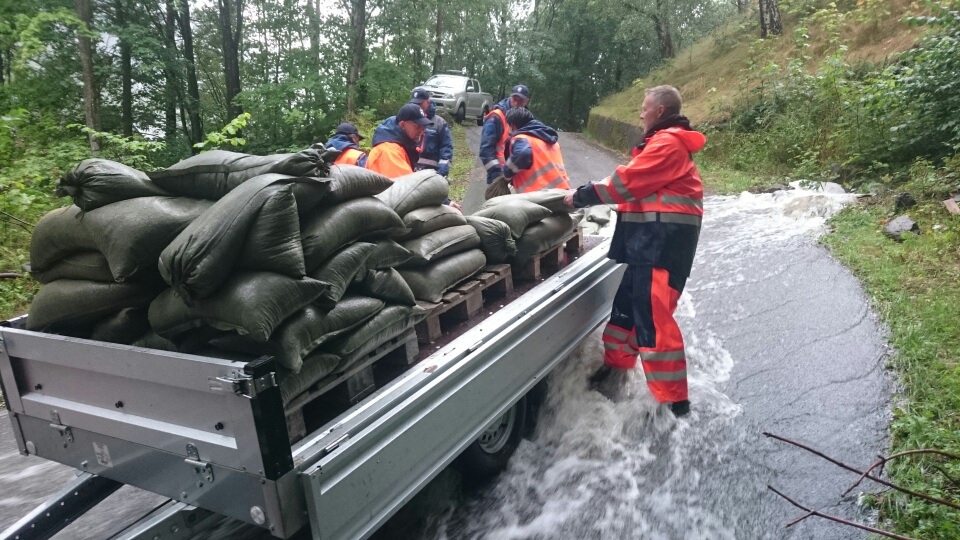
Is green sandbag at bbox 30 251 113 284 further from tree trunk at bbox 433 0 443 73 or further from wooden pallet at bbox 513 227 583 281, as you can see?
tree trunk at bbox 433 0 443 73

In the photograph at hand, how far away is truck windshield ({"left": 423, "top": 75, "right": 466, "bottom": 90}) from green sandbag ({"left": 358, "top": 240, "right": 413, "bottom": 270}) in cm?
1912

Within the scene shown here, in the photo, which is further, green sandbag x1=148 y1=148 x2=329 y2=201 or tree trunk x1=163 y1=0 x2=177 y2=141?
tree trunk x1=163 y1=0 x2=177 y2=141

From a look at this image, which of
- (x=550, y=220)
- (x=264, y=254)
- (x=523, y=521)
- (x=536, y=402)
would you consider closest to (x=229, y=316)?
(x=264, y=254)

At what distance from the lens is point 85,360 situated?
2.13 meters

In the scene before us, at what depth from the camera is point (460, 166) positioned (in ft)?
45.5

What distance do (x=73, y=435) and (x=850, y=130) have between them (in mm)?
10292

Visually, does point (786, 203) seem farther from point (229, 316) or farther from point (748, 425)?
point (229, 316)

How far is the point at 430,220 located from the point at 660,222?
143 centimetres

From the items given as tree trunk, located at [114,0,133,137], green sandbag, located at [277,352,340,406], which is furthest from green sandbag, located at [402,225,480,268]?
tree trunk, located at [114,0,133,137]

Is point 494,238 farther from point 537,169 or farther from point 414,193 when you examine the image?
point 537,169

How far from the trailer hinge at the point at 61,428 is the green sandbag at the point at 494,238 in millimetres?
1932

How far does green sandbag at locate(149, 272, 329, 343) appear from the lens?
6.22 feet

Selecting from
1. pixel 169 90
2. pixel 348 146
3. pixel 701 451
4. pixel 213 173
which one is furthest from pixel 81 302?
Answer: pixel 169 90

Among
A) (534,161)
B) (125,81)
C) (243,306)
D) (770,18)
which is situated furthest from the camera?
(125,81)
